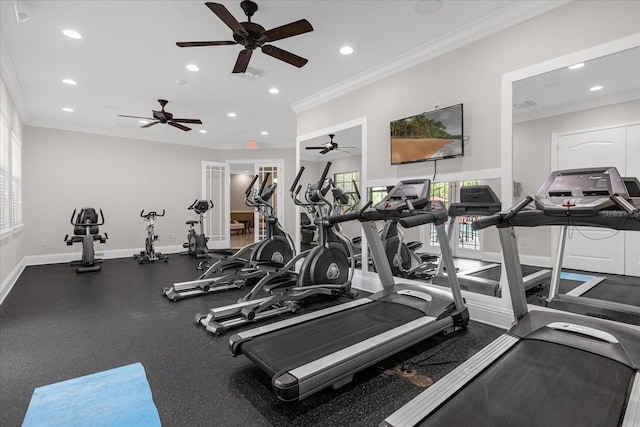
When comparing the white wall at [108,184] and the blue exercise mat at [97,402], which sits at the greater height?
the white wall at [108,184]

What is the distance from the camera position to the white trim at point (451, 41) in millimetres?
2834

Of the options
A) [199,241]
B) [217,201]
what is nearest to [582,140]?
[199,241]

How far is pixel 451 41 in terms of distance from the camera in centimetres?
Answer: 338

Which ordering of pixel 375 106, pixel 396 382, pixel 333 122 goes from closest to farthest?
pixel 396 382, pixel 375 106, pixel 333 122

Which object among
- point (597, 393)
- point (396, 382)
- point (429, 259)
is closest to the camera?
point (597, 393)

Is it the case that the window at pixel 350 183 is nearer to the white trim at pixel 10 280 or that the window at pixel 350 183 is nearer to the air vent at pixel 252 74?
the air vent at pixel 252 74

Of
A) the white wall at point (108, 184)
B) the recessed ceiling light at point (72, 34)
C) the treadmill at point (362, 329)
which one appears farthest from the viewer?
the white wall at point (108, 184)

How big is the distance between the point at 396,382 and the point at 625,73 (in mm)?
2995

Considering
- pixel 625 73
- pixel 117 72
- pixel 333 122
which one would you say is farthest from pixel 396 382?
pixel 117 72

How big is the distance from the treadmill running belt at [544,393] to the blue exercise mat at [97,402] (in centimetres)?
157

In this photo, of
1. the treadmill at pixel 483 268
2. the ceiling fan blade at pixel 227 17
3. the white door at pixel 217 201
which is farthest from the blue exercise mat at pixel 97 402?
the white door at pixel 217 201

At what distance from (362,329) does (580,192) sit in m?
1.72

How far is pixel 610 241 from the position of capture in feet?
9.36

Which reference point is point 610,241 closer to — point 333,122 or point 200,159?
point 333,122
